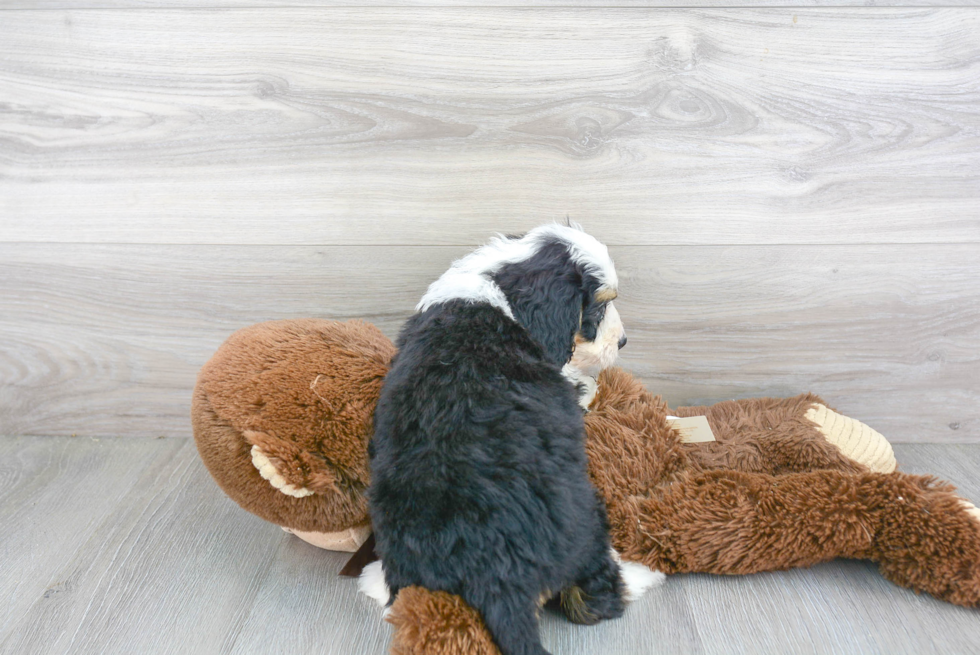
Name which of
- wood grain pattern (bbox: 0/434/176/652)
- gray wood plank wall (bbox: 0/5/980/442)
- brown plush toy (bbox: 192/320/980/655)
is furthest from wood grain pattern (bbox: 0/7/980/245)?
wood grain pattern (bbox: 0/434/176/652)

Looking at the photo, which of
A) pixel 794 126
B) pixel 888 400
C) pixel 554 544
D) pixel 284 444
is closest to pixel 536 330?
pixel 554 544

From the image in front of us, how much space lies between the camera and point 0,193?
5.22ft

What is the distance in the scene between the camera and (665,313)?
1.60 meters

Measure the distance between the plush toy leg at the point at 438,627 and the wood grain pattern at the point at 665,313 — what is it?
2.59ft

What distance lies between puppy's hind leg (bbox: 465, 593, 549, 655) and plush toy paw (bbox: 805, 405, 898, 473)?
2.74ft

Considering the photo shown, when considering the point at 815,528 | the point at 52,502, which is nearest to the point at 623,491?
the point at 815,528

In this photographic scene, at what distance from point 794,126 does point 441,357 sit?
0.99 metres

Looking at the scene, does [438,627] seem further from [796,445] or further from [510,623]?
[796,445]

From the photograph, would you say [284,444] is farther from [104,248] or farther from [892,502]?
[892,502]

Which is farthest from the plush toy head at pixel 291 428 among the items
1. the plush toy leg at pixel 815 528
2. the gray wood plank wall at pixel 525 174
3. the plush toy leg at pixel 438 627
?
the plush toy leg at pixel 815 528

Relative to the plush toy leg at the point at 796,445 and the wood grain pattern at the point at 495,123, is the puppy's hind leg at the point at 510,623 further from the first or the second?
the wood grain pattern at the point at 495,123

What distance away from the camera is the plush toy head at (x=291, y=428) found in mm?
1154

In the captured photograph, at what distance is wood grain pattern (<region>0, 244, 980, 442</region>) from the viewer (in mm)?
1565

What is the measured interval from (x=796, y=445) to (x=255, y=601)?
1.12 metres
